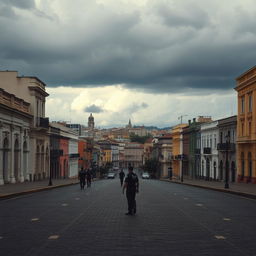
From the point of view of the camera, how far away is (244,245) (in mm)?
11719

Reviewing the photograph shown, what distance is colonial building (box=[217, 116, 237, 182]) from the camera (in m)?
64.5

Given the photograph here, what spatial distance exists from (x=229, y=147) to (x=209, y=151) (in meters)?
12.4

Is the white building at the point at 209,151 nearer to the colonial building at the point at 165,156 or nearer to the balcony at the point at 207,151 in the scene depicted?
the balcony at the point at 207,151

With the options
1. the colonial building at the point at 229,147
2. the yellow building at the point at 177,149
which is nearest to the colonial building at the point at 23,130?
the colonial building at the point at 229,147

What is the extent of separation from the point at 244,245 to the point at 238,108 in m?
51.6

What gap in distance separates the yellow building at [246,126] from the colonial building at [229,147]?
176cm

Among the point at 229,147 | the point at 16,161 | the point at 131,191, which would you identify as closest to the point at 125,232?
the point at 131,191

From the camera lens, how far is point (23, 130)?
183 ft

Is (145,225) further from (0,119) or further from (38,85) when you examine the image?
(38,85)

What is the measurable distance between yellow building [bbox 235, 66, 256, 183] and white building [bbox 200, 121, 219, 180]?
12.1m

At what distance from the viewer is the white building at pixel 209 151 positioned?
7394cm

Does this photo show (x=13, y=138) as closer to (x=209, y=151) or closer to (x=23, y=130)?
(x=23, y=130)

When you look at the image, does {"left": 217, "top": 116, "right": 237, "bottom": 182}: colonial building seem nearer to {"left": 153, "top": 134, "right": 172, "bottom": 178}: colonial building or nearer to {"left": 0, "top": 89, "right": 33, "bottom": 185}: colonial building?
{"left": 0, "top": 89, "right": 33, "bottom": 185}: colonial building

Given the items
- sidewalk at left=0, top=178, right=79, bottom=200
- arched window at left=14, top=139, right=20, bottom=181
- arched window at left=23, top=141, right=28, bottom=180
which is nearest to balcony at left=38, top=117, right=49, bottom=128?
arched window at left=23, top=141, right=28, bottom=180
